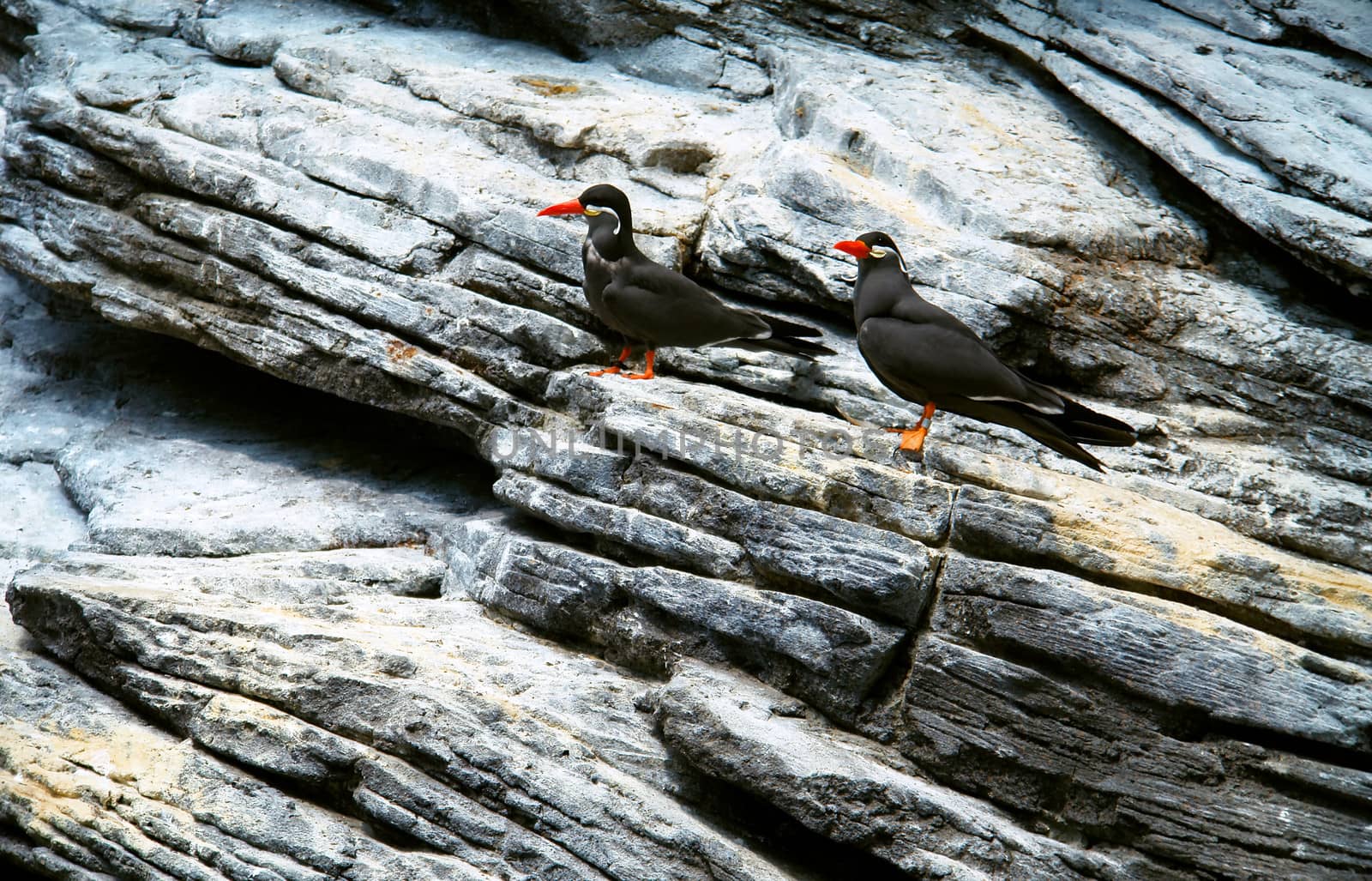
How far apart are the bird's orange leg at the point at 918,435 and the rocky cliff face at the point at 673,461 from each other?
116mm

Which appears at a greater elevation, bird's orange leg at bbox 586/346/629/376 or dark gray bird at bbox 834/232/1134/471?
dark gray bird at bbox 834/232/1134/471

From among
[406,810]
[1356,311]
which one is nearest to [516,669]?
[406,810]

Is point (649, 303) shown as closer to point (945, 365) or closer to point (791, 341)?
point (791, 341)

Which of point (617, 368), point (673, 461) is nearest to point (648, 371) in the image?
point (617, 368)

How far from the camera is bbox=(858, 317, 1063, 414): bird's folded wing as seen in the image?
4.89 metres

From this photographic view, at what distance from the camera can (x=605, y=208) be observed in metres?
5.97

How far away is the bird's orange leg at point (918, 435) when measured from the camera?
16.9ft

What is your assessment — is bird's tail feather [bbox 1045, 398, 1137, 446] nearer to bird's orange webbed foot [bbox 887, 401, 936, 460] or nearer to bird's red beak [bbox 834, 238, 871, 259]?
bird's orange webbed foot [bbox 887, 401, 936, 460]

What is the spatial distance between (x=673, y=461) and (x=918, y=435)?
116 cm

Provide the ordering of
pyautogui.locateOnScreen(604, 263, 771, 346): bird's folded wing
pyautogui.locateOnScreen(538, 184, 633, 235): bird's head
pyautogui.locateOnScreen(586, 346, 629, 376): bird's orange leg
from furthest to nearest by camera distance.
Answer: pyautogui.locateOnScreen(586, 346, 629, 376): bird's orange leg, pyautogui.locateOnScreen(538, 184, 633, 235): bird's head, pyautogui.locateOnScreen(604, 263, 771, 346): bird's folded wing

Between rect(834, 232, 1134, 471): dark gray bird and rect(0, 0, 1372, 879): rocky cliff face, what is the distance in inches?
9.0

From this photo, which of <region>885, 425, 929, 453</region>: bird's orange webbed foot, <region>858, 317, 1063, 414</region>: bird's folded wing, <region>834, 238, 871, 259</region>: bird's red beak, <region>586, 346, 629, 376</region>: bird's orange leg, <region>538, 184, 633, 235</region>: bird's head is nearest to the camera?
<region>858, 317, 1063, 414</region>: bird's folded wing

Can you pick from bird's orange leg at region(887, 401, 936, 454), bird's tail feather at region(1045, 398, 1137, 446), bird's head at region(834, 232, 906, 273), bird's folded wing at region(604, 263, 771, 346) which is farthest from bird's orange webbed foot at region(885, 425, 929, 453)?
bird's folded wing at region(604, 263, 771, 346)

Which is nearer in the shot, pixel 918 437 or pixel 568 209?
pixel 918 437
